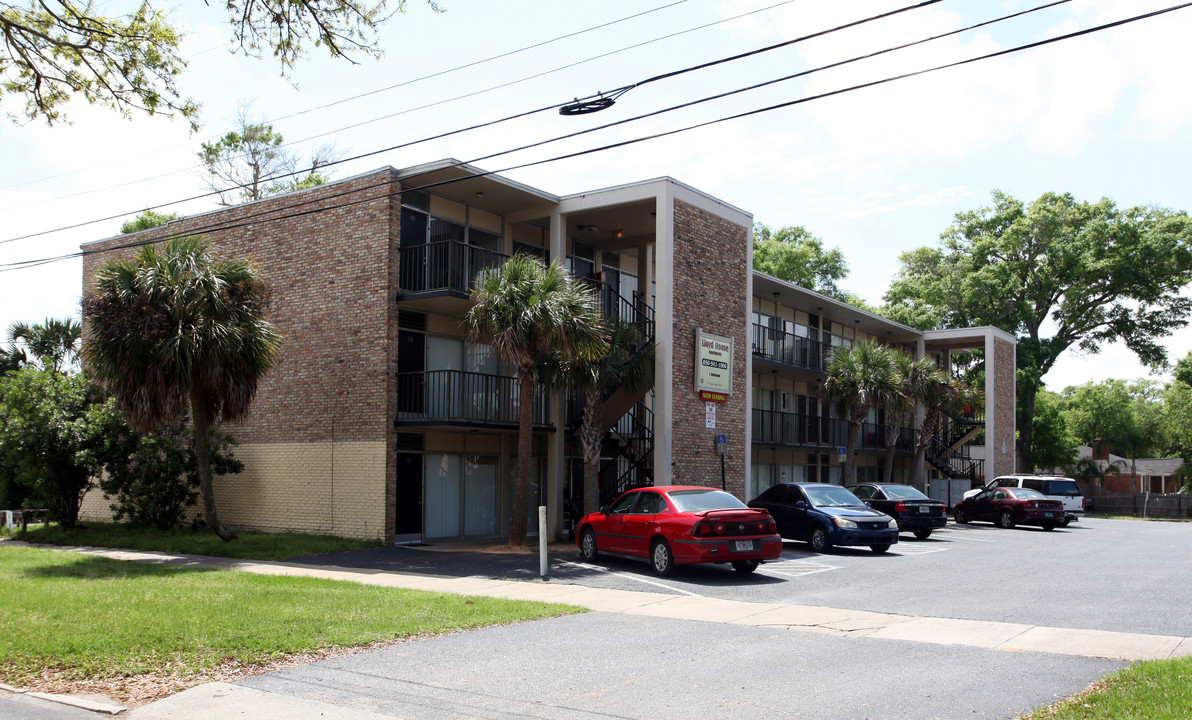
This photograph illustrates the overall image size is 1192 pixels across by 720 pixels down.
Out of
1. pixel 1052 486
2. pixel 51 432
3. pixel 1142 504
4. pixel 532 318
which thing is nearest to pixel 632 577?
pixel 532 318

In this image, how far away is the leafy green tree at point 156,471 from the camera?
21.4 metres

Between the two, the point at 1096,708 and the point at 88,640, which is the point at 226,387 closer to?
the point at 88,640

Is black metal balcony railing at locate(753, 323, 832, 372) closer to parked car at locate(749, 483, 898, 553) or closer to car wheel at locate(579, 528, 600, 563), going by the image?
parked car at locate(749, 483, 898, 553)

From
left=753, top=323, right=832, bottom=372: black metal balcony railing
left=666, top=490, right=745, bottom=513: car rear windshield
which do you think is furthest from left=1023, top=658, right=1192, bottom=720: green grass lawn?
left=753, top=323, right=832, bottom=372: black metal balcony railing

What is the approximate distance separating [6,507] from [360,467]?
1444 centimetres

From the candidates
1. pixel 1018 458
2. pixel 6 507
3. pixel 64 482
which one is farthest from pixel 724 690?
pixel 1018 458

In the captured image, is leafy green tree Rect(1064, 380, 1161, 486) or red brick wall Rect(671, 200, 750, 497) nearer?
red brick wall Rect(671, 200, 750, 497)

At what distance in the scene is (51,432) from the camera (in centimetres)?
2119

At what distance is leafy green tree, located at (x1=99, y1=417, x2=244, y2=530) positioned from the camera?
2136cm

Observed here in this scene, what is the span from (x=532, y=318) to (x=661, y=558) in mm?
5333

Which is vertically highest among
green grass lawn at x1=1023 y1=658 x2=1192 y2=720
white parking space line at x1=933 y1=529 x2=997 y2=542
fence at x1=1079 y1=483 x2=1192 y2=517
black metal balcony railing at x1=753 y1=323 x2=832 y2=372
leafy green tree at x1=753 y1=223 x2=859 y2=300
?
leafy green tree at x1=753 y1=223 x2=859 y2=300

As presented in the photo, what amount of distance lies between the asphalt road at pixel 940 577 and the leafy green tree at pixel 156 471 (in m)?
5.64

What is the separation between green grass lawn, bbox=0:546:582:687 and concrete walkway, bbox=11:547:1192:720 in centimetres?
89

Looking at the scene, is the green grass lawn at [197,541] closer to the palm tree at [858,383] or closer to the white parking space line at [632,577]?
the white parking space line at [632,577]
